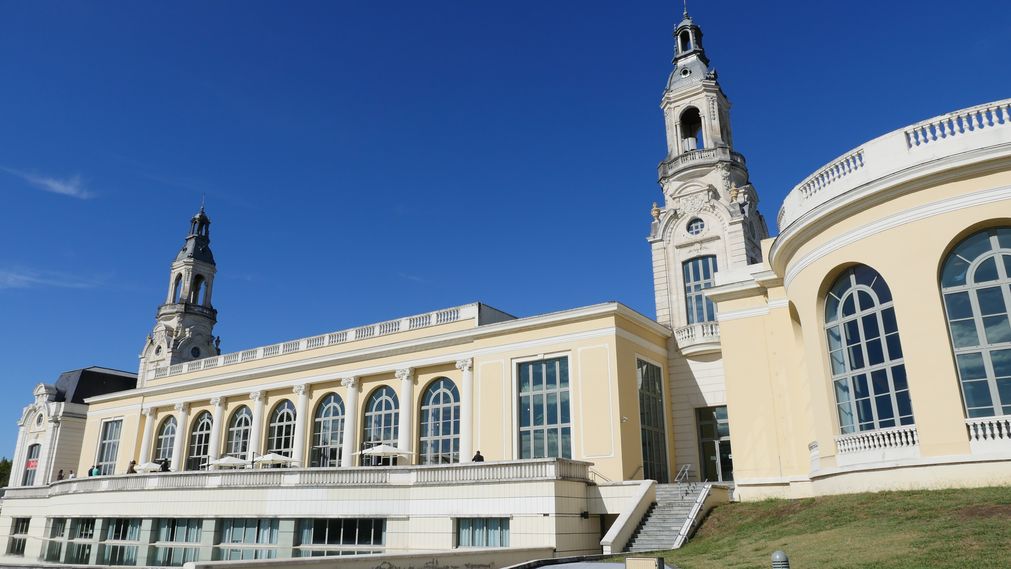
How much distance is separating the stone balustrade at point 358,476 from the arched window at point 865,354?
351 inches

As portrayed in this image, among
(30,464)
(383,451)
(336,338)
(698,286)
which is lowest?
(383,451)

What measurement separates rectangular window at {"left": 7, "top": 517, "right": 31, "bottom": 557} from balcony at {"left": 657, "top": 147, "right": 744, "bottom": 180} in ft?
136

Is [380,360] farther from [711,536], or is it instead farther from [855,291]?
[855,291]

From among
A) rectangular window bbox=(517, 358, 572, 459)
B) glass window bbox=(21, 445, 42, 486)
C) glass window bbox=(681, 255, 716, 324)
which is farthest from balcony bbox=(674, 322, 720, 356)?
glass window bbox=(21, 445, 42, 486)

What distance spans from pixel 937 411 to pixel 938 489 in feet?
5.93

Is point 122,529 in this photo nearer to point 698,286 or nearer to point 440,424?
point 440,424

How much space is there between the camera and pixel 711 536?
1955 cm

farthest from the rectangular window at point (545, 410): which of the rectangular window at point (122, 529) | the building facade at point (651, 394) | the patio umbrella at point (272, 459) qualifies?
the rectangular window at point (122, 529)

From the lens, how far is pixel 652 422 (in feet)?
97.3

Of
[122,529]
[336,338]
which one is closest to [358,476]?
[336,338]

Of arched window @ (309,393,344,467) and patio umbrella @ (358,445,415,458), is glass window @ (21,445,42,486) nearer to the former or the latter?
arched window @ (309,393,344,467)

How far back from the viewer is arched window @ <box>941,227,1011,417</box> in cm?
1656

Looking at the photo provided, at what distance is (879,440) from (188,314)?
4846 cm

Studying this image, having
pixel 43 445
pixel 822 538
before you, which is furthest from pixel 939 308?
pixel 43 445
